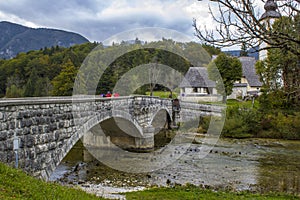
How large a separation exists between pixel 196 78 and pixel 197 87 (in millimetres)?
1363

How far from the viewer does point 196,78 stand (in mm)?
45500

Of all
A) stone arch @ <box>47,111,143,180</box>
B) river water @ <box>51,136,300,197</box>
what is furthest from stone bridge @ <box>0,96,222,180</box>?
river water @ <box>51,136,300,197</box>

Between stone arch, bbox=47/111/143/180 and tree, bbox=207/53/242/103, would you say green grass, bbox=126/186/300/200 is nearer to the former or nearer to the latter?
stone arch, bbox=47/111/143/180

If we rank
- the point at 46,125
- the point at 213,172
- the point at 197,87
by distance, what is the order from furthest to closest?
the point at 197,87
the point at 213,172
the point at 46,125

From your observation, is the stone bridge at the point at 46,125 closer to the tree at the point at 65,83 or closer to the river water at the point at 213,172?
the river water at the point at 213,172

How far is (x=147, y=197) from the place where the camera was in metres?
9.98

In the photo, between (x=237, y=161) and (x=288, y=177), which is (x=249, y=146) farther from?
(x=288, y=177)

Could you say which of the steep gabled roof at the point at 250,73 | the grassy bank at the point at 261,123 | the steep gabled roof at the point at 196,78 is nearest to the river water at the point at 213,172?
the grassy bank at the point at 261,123

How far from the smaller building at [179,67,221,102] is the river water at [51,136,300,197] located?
20.8 metres

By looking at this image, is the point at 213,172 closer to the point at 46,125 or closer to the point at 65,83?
the point at 46,125

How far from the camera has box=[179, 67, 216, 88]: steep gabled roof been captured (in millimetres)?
44312

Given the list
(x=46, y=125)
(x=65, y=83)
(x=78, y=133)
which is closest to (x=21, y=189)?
(x=46, y=125)

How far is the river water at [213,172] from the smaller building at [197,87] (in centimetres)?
2082

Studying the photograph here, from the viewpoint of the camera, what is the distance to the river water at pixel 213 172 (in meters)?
13.9
